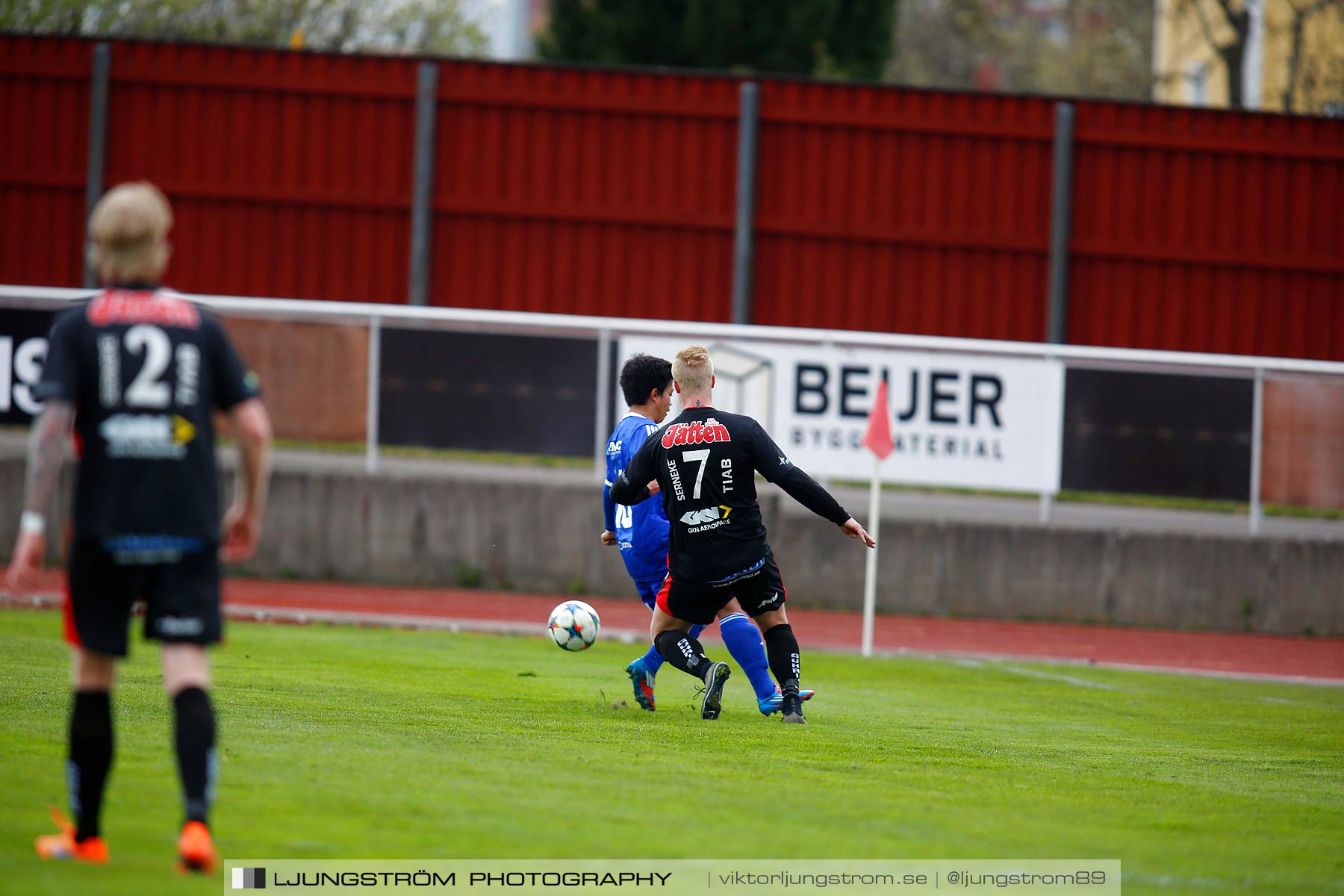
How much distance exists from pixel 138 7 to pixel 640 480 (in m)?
30.2

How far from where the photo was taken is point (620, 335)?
1659 cm

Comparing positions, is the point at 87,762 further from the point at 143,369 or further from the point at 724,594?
the point at 724,594

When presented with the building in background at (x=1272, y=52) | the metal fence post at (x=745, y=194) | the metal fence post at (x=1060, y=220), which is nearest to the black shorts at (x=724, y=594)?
the metal fence post at (x=745, y=194)

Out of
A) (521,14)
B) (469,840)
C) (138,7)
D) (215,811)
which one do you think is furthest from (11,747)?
(521,14)

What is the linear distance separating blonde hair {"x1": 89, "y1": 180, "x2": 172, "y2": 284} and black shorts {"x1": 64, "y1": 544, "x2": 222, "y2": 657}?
831 millimetres

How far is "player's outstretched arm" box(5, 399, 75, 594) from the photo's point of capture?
4.49m

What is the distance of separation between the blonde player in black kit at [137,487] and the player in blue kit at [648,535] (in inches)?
138

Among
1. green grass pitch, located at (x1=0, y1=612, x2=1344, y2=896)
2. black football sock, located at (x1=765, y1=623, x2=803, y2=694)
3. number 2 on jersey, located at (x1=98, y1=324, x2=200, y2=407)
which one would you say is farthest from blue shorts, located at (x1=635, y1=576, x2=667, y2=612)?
number 2 on jersey, located at (x1=98, y1=324, x2=200, y2=407)

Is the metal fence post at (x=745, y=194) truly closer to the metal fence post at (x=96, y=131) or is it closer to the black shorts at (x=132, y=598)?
the metal fence post at (x=96, y=131)

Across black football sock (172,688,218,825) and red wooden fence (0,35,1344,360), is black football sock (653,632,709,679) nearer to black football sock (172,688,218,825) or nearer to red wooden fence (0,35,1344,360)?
black football sock (172,688,218,825)

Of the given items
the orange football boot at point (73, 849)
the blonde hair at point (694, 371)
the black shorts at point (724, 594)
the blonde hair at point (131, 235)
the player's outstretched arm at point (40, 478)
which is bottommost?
the orange football boot at point (73, 849)

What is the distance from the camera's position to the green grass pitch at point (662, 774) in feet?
16.9

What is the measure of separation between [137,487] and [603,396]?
474 inches

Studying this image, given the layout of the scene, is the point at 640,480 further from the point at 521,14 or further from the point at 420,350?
the point at 521,14
